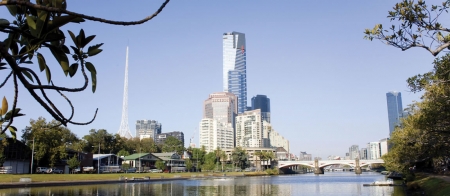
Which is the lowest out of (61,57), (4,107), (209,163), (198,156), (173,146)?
(209,163)

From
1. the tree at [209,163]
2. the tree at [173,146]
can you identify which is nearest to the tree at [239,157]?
the tree at [209,163]

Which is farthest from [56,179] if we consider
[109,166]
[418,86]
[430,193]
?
[418,86]

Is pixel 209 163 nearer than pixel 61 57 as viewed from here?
No

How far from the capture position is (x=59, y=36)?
3.45m

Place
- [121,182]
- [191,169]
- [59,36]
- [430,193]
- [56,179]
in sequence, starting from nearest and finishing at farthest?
[59,36], [430,193], [56,179], [121,182], [191,169]

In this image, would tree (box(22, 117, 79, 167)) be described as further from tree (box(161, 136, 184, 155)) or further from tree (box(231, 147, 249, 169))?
tree (box(231, 147, 249, 169))

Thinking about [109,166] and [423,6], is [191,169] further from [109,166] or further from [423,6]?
[423,6]

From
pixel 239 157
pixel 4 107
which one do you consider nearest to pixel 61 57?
pixel 4 107

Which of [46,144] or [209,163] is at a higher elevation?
[46,144]

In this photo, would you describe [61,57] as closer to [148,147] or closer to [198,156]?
[198,156]

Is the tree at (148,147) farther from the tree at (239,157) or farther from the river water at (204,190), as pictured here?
the river water at (204,190)

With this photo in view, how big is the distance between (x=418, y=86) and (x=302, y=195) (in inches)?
1331

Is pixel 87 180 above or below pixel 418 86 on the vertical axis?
below

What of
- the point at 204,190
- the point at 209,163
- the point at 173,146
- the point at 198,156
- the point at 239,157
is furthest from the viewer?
the point at 239,157
